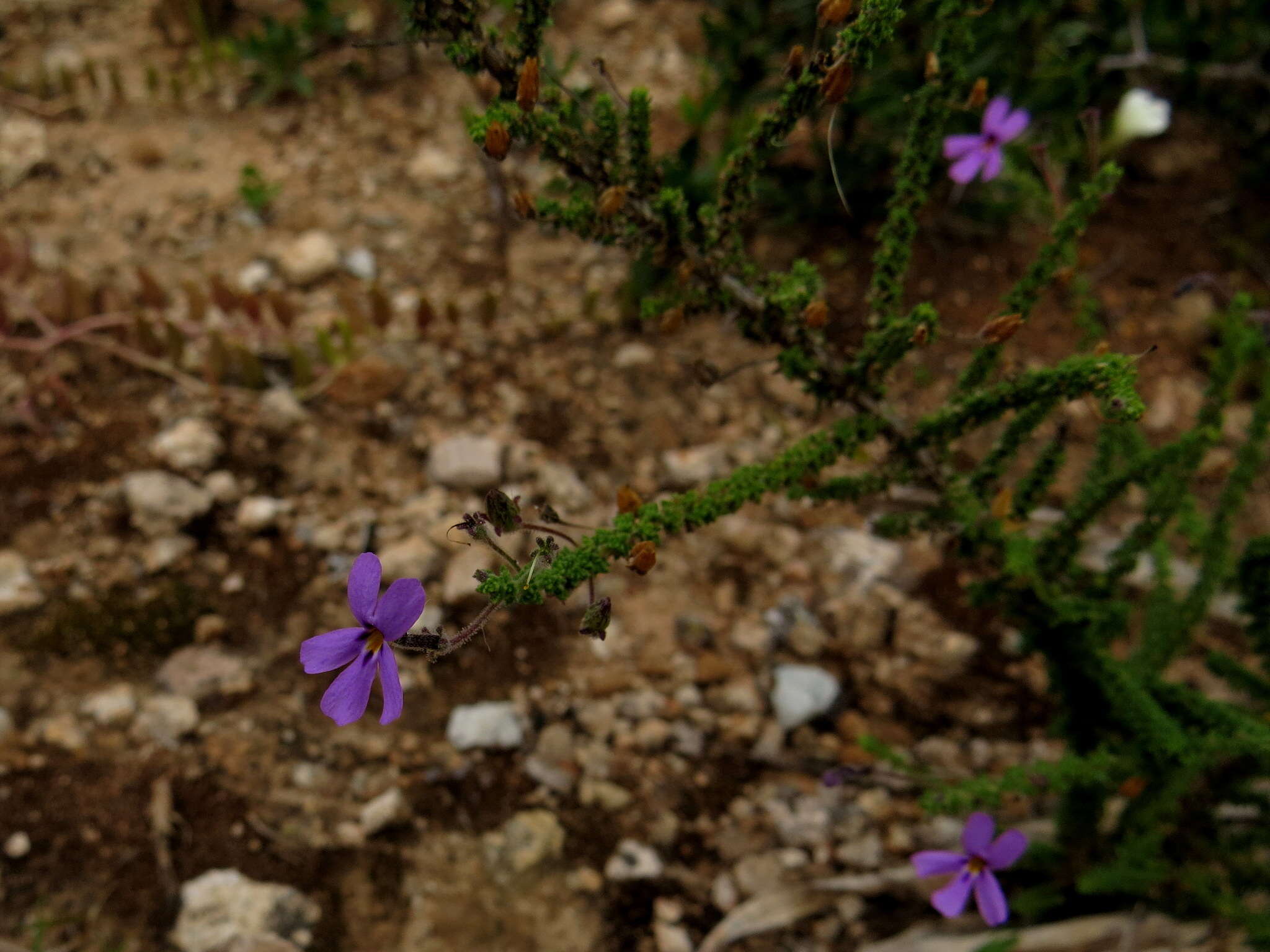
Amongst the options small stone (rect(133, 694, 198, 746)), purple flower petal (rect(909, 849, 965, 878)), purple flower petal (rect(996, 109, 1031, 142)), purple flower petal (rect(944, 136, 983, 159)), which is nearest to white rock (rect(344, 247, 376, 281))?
small stone (rect(133, 694, 198, 746))

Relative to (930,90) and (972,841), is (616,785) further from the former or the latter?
(930,90)

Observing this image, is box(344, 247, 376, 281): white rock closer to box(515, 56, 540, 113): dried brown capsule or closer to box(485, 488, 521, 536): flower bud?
box(515, 56, 540, 113): dried brown capsule

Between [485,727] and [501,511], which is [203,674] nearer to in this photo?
[485,727]

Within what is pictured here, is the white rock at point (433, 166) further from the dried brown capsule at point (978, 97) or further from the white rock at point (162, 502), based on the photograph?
the dried brown capsule at point (978, 97)

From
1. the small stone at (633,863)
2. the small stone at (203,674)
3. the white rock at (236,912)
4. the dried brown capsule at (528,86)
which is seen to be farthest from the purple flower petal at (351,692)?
the small stone at (203,674)

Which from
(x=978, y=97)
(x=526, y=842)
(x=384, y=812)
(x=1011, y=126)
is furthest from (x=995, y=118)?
(x=384, y=812)

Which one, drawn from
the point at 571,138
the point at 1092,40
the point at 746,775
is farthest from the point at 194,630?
the point at 1092,40
